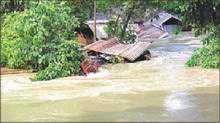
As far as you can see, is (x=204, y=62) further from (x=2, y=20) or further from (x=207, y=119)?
(x=2, y=20)

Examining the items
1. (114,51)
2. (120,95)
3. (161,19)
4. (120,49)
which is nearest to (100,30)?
(120,49)

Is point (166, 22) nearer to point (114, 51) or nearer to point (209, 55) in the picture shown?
point (114, 51)

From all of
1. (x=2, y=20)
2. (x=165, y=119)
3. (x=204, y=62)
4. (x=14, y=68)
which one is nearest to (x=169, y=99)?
(x=165, y=119)

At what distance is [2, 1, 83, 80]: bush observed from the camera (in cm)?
1595

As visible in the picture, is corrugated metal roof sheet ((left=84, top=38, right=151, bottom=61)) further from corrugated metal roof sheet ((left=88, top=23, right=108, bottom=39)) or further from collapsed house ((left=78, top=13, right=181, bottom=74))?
corrugated metal roof sheet ((left=88, top=23, right=108, bottom=39))

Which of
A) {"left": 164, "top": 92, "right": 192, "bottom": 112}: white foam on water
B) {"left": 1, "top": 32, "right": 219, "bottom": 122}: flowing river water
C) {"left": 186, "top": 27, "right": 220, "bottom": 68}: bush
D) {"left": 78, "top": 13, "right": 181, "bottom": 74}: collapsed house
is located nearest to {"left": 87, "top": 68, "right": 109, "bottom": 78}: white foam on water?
{"left": 1, "top": 32, "right": 219, "bottom": 122}: flowing river water

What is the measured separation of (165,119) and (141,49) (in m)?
9.39

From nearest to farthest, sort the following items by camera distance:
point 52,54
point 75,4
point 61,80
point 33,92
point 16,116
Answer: point 16,116
point 33,92
point 61,80
point 52,54
point 75,4

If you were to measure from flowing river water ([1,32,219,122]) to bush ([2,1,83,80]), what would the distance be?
627mm

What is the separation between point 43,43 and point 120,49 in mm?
4014

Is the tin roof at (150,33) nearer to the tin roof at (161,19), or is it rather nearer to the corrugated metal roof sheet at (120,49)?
the tin roof at (161,19)

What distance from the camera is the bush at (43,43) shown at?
15.9 m

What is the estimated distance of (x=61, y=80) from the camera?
1508cm

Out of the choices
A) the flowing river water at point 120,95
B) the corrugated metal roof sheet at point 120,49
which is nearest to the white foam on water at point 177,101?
the flowing river water at point 120,95
